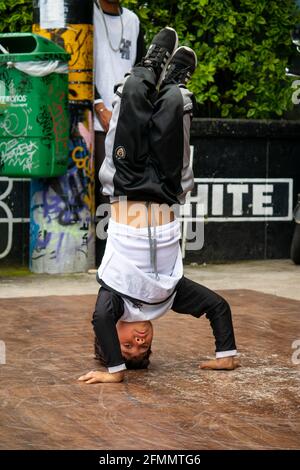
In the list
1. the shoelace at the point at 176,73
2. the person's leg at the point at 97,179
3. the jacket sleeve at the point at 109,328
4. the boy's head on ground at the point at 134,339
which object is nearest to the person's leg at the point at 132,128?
the shoelace at the point at 176,73

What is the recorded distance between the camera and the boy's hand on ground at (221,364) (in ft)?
18.2

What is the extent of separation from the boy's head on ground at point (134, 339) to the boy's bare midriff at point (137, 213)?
0.49 meters

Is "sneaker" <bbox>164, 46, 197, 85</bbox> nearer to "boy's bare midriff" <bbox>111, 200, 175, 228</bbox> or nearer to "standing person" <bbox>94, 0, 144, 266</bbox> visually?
"boy's bare midriff" <bbox>111, 200, 175, 228</bbox>

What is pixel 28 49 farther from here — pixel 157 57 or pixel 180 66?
pixel 157 57

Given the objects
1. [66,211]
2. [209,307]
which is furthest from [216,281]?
[209,307]

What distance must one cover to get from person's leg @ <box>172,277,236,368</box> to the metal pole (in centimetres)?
362

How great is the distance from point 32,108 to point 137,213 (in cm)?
343

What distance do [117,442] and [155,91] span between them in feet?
6.02

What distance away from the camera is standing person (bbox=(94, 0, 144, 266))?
889 centimetres

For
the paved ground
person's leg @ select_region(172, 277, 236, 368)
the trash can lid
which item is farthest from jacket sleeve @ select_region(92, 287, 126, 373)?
the trash can lid

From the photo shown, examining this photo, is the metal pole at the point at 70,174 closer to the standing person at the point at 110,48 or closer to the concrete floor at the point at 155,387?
the standing person at the point at 110,48

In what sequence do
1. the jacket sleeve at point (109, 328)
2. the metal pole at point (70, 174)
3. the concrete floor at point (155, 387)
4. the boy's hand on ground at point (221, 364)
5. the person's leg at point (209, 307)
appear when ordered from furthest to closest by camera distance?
the metal pole at point (70, 174) → the boy's hand on ground at point (221, 364) → the person's leg at point (209, 307) → the jacket sleeve at point (109, 328) → the concrete floor at point (155, 387)

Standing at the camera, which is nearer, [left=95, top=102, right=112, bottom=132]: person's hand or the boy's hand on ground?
the boy's hand on ground

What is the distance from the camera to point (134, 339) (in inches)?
211
